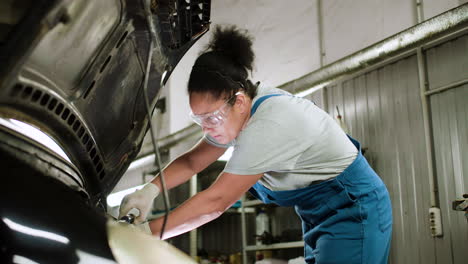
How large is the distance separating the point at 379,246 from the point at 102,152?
3.02 ft

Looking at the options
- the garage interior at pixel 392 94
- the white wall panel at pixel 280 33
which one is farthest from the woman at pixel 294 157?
the white wall panel at pixel 280 33

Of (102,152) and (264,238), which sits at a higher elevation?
(102,152)

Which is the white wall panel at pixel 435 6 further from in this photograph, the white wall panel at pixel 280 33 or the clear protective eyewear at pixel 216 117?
the clear protective eyewear at pixel 216 117

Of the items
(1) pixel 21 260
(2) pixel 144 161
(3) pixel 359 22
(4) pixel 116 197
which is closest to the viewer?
(1) pixel 21 260

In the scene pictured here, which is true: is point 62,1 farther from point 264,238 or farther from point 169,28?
point 264,238

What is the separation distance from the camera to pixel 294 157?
4.99ft

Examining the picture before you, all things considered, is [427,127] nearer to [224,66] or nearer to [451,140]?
[451,140]

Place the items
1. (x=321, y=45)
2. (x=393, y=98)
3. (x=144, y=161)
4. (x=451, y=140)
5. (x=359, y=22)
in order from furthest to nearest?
(x=144, y=161) → (x=321, y=45) → (x=359, y=22) → (x=393, y=98) → (x=451, y=140)

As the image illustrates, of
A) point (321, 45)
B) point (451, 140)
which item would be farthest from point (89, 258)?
point (321, 45)

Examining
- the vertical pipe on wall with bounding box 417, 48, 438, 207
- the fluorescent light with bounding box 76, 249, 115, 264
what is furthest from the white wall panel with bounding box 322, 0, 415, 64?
the fluorescent light with bounding box 76, 249, 115, 264

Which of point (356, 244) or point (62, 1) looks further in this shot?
point (356, 244)

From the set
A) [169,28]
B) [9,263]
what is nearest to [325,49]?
[169,28]

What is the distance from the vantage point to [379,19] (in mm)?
3242

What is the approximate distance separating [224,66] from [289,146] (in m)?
0.32
